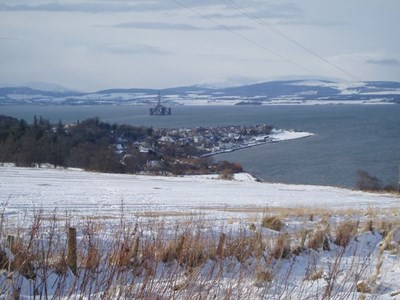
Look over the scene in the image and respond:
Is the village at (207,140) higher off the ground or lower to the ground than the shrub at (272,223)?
lower

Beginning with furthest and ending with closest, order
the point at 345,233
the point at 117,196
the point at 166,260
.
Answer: the point at 117,196 < the point at 345,233 < the point at 166,260

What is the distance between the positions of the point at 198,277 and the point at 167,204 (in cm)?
1530

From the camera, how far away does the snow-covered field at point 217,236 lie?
617cm

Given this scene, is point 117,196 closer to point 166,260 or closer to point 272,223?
point 272,223

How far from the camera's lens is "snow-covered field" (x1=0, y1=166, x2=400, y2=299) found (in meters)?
6.17

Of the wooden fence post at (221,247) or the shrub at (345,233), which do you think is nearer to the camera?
the wooden fence post at (221,247)

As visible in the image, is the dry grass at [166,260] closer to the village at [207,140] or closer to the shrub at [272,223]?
the shrub at [272,223]

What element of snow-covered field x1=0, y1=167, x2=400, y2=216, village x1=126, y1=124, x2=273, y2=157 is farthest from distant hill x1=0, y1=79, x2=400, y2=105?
snow-covered field x1=0, y1=167, x2=400, y2=216

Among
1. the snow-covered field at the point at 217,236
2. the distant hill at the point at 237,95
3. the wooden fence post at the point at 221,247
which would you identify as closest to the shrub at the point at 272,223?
the snow-covered field at the point at 217,236

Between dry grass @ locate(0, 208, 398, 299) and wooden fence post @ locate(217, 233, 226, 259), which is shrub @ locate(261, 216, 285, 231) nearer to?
dry grass @ locate(0, 208, 398, 299)

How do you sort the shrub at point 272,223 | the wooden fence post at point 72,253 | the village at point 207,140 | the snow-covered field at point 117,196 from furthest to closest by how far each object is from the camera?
1. the village at point 207,140
2. the snow-covered field at point 117,196
3. the shrub at point 272,223
4. the wooden fence post at point 72,253

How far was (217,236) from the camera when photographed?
1045 cm

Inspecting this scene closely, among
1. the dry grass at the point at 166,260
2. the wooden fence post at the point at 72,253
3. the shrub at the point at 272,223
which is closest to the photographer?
the dry grass at the point at 166,260

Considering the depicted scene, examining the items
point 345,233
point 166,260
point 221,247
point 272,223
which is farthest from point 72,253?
point 272,223
